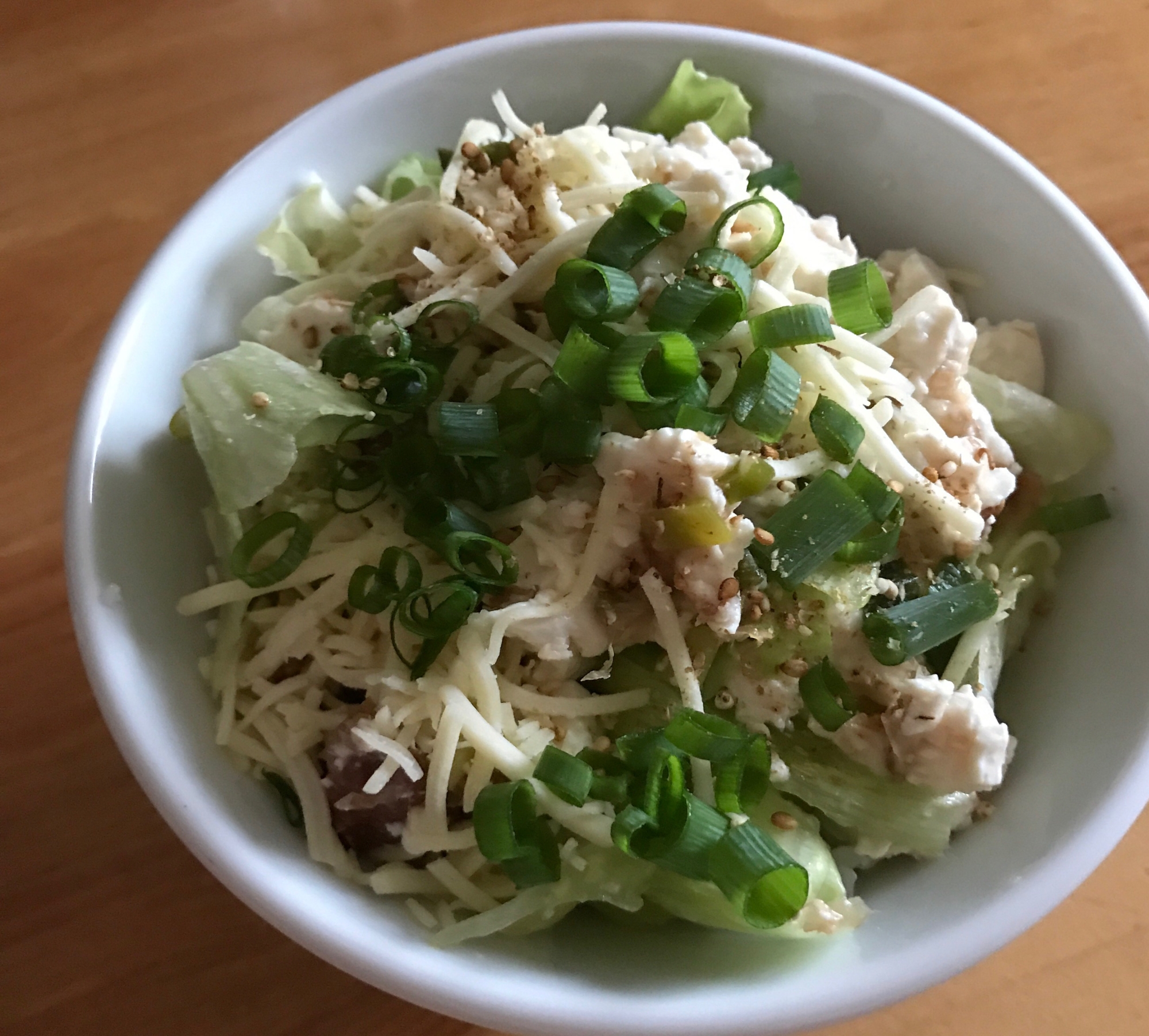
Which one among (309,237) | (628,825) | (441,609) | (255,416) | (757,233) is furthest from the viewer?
(309,237)

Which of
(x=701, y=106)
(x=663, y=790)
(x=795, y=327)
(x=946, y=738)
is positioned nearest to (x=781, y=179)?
(x=701, y=106)

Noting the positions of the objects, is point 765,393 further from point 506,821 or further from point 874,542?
point 506,821

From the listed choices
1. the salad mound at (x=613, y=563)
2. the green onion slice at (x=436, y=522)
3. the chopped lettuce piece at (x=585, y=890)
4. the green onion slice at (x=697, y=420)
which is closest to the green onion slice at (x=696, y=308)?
the salad mound at (x=613, y=563)

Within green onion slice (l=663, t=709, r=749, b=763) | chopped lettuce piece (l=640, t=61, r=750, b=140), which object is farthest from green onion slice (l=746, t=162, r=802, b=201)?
green onion slice (l=663, t=709, r=749, b=763)

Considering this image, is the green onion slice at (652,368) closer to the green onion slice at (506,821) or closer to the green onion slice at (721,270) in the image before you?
the green onion slice at (721,270)

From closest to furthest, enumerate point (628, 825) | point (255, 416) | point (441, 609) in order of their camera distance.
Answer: point (628, 825), point (441, 609), point (255, 416)
